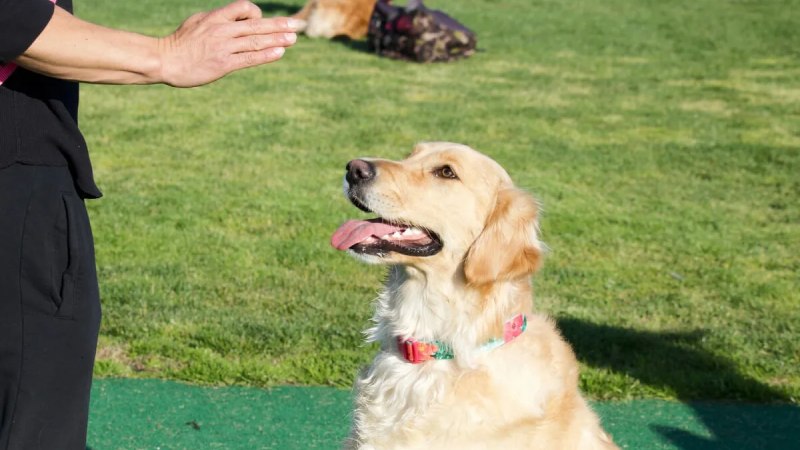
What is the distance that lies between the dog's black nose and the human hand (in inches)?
44.7

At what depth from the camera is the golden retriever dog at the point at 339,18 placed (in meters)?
18.2

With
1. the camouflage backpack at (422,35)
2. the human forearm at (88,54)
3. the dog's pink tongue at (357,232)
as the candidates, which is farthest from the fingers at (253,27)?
the camouflage backpack at (422,35)

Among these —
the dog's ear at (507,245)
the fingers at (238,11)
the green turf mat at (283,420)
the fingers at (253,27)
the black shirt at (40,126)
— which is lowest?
the green turf mat at (283,420)

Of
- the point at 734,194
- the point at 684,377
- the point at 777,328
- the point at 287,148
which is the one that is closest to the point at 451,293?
the point at 684,377

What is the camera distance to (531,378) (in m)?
3.86

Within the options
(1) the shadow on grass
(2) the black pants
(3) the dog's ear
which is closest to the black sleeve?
(2) the black pants

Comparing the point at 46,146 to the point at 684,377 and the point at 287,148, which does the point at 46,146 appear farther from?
the point at 287,148

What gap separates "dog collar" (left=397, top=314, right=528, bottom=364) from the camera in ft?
12.9

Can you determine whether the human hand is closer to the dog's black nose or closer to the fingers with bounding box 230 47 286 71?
the fingers with bounding box 230 47 286 71

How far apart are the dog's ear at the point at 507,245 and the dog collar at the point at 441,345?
0.18 meters

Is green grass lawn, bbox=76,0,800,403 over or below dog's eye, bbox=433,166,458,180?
below

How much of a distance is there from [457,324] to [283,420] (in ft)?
6.32

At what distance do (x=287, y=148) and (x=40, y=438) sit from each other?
853cm

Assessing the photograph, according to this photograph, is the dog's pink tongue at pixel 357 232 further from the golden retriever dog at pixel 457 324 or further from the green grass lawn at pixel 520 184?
the green grass lawn at pixel 520 184
